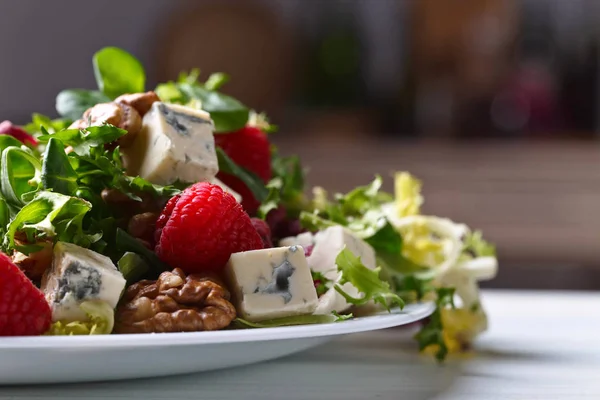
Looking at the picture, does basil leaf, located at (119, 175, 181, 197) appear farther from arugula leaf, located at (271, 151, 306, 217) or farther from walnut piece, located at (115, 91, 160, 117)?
arugula leaf, located at (271, 151, 306, 217)

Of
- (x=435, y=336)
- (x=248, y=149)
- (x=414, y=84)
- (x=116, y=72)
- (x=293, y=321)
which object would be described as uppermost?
(x=116, y=72)

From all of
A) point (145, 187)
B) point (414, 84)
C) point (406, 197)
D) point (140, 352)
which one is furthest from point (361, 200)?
point (414, 84)

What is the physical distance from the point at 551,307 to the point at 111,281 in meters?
1.13

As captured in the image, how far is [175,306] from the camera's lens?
0.99 meters

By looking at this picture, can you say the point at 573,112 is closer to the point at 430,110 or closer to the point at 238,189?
the point at 430,110

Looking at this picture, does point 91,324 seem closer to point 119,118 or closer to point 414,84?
point 119,118

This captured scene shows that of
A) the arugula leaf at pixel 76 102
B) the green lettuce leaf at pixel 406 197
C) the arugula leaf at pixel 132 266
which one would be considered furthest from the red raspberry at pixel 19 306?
the green lettuce leaf at pixel 406 197

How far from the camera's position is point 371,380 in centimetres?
112

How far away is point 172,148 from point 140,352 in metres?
0.35

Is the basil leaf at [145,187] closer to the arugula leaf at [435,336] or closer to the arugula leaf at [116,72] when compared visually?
the arugula leaf at [116,72]

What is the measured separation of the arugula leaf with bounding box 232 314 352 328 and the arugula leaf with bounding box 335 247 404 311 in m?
0.06

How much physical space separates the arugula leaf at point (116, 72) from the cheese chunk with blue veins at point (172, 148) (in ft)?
0.69

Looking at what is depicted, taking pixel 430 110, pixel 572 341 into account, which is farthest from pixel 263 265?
pixel 430 110

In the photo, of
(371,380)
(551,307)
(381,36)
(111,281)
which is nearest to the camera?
(111,281)
